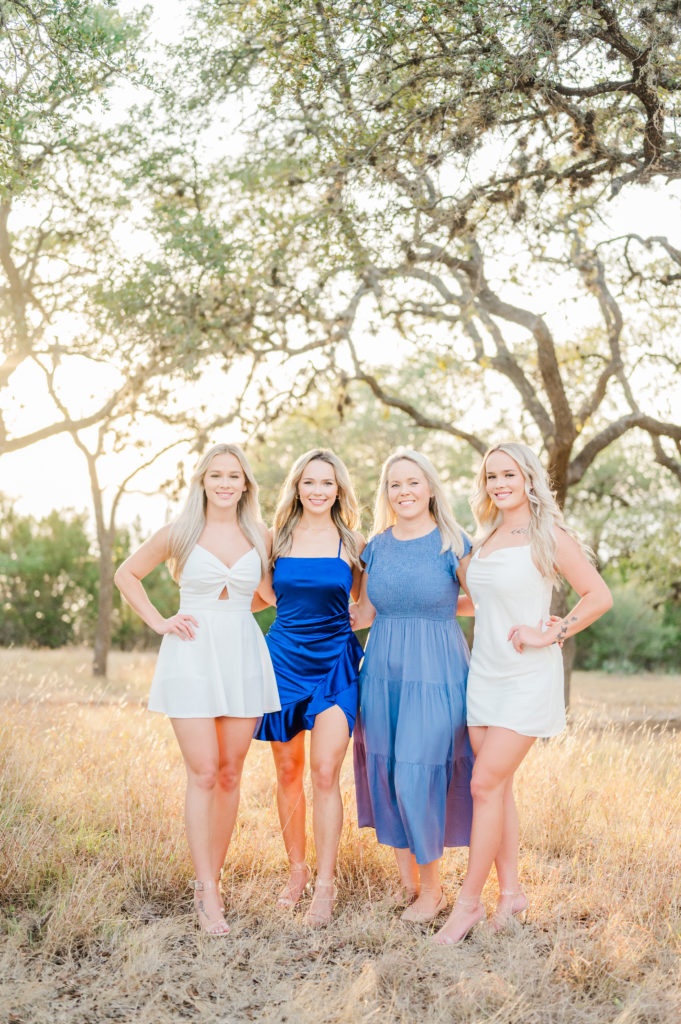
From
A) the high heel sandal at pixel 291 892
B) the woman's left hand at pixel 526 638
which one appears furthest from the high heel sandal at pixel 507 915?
the woman's left hand at pixel 526 638

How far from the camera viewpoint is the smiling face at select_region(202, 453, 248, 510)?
4270 millimetres

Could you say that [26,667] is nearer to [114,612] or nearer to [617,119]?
[114,612]

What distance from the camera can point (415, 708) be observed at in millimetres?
4090

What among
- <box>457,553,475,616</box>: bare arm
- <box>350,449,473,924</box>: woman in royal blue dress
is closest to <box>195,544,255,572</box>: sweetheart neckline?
<box>350,449,473,924</box>: woman in royal blue dress

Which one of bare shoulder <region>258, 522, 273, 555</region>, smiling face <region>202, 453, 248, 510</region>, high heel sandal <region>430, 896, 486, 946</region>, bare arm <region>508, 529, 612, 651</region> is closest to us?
high heel sandal <region>430, 896, 486, 946</region>

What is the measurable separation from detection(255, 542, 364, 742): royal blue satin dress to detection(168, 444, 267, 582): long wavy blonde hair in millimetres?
218

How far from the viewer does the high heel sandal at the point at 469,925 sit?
3.74 metres

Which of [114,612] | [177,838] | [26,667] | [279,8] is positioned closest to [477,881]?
[177,838]

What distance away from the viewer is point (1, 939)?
372 cm

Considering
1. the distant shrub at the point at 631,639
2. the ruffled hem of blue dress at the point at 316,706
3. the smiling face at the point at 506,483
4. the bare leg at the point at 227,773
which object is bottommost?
the distant shrub at the point at 631,639

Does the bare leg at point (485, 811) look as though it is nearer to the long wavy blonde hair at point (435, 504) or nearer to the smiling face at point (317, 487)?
the long wavy blonde hair at point (435, 504)

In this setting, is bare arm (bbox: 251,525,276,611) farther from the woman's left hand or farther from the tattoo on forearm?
the tattoo on forearm

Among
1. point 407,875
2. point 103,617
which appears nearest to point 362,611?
point 407,875

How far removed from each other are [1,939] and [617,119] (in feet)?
20.5
